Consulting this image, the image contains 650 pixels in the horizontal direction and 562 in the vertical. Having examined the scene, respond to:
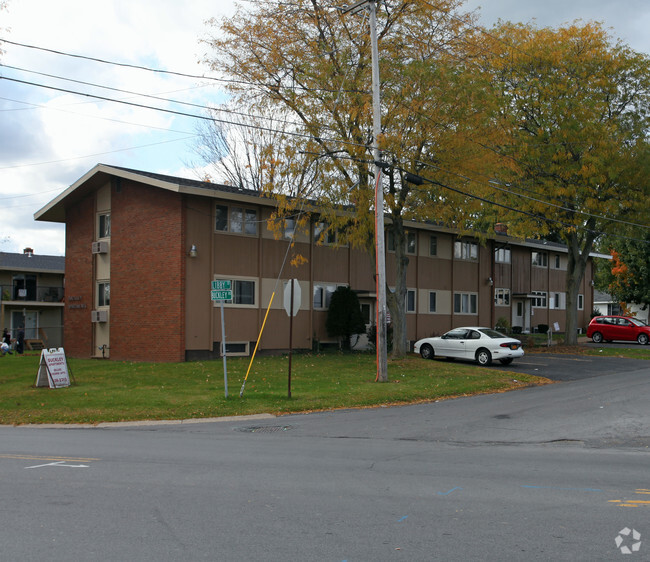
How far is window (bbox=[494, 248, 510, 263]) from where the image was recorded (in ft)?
135

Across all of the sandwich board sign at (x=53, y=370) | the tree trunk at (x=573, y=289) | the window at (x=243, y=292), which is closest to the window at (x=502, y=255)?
the tree trunk at (x=573, y=289)

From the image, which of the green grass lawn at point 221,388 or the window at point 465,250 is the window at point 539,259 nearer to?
the window at point 465,250

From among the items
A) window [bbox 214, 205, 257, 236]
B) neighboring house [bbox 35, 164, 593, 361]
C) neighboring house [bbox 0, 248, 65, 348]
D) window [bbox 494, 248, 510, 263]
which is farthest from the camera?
neighboring house [bbox 0, 248, 65, 348]

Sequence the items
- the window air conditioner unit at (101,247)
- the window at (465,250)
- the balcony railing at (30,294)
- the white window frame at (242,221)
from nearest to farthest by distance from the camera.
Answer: the white window frame at (242,221), the window air conditioner unit at (101,247), the window at (465,250), the balcony railing at (30,294)

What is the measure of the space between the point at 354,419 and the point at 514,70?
2221 centimetres

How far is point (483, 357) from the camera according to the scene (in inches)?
1043

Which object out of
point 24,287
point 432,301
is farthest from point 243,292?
point 24,287

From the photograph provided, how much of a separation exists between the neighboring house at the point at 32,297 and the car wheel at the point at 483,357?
30.2 metres

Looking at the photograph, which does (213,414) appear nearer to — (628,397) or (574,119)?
(628,397)

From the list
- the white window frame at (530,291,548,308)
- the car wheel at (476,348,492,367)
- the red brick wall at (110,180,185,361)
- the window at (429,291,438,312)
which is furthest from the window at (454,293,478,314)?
the red brick wall at (110,180,185,361)

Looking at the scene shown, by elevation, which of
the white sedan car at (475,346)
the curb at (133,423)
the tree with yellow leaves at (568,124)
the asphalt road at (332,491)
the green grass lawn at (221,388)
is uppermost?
the tree with yellow leaves at (568,124)

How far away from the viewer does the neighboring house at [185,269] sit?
87.5ft

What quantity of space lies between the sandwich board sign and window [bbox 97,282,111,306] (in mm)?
9858

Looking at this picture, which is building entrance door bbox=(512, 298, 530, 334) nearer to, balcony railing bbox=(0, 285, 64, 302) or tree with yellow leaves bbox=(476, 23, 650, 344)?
tree with yellow leaves bbox=(476, 23, 650, 344)
